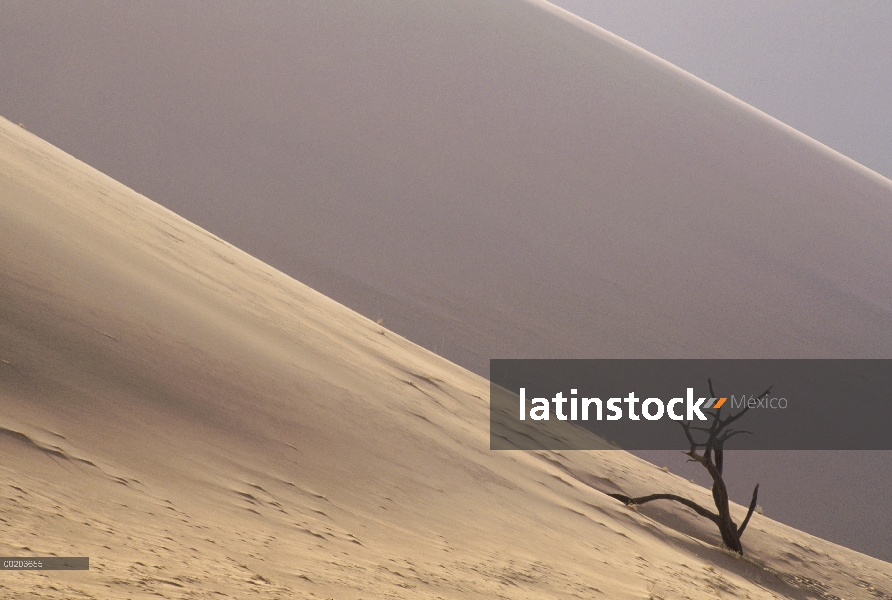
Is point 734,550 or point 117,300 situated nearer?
point 117,300

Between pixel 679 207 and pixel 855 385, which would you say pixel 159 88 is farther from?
pixel 855 385

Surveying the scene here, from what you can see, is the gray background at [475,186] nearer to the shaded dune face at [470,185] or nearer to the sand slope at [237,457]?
the shaded dune face at [470,185]

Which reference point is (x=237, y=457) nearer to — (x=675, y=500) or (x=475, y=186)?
(x=675, y=500)

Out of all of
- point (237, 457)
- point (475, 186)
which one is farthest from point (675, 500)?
point (475, 186)

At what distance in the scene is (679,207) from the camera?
20.2 metres

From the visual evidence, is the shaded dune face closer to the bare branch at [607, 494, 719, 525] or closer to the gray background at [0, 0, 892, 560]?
the gray background at [0, 0, 892, 560]

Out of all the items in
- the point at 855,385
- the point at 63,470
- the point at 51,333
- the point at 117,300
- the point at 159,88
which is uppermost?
the point at 159,88

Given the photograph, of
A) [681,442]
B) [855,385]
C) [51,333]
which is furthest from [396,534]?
[855,385]

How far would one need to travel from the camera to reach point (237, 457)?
4.29 m

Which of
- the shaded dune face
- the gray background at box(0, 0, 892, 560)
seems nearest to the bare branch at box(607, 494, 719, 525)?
the gray background at box(0, 0, 892, 560)

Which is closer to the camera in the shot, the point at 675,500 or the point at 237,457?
the point at 237,457

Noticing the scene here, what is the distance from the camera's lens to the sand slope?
3.32 meters

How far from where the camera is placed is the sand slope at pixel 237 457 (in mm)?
3316

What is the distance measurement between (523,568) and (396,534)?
75 cm
